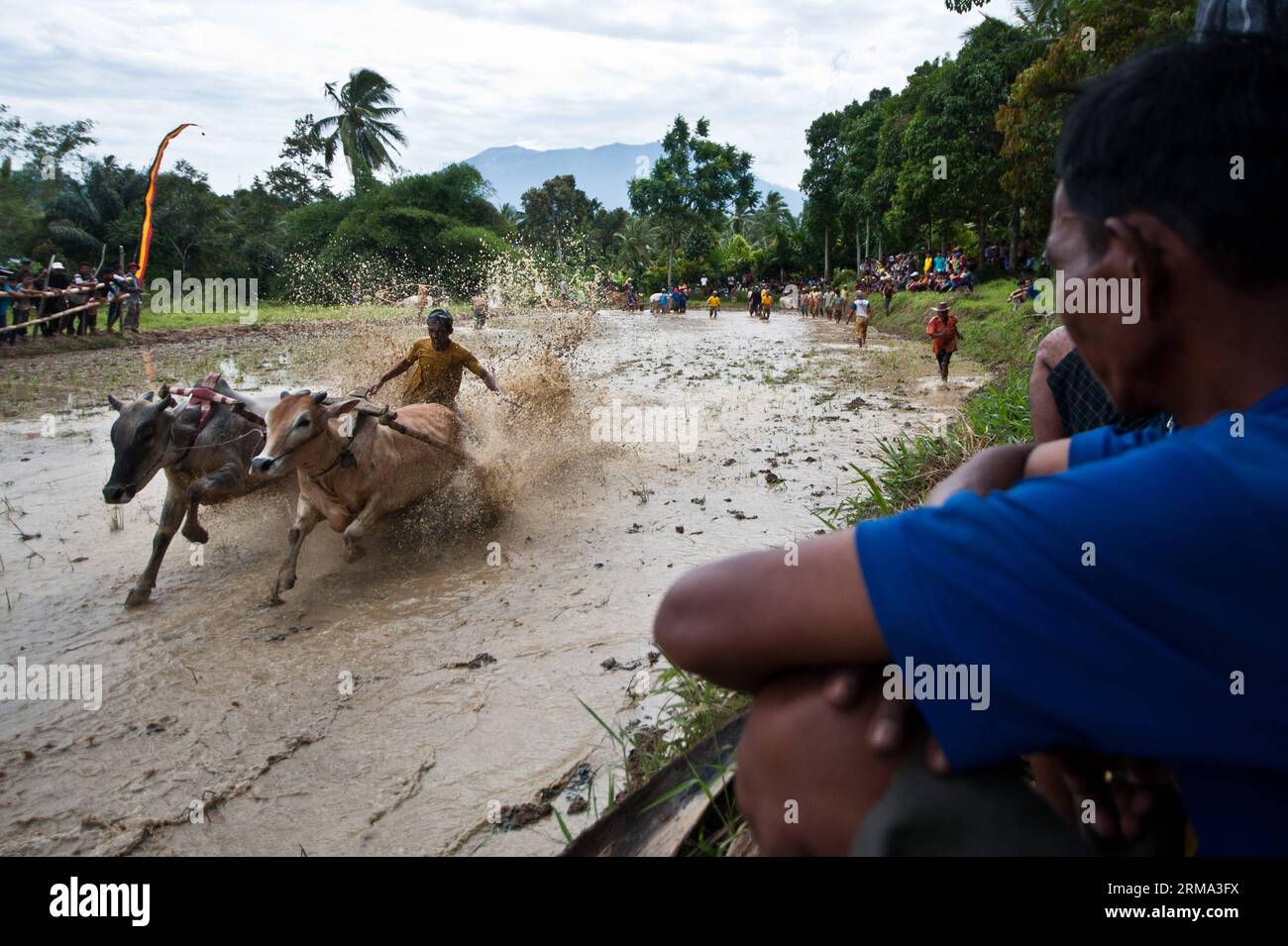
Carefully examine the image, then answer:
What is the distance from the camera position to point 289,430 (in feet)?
18.1

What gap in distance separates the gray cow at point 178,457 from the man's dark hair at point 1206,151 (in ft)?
20.2

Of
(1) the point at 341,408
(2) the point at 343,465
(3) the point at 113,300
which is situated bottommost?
(2) the point at 343,465

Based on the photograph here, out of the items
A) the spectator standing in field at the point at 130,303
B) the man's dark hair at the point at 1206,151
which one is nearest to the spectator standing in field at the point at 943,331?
the man's dark hair at the point at 1206,151

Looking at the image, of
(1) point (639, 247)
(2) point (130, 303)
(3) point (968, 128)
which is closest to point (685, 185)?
(1) point (639, 247)

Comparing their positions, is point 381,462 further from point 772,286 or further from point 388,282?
point 772,286

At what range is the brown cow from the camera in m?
5.59

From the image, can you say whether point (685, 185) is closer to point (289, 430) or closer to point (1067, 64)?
point (1067, 64)

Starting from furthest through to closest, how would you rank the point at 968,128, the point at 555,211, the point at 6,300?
1. the point at 555,211
2. the point at 968,128
3. the point at 6,300

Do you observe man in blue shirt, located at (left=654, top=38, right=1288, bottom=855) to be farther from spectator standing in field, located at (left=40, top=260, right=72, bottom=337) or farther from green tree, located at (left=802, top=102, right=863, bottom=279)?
green tree, located at (left=802, top=102, right=863, bottom=279)

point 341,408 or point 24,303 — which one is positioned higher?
point 24,303

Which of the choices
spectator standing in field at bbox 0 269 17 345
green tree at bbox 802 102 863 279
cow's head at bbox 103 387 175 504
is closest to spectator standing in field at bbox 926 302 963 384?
cow's head at bbox 103 387 175 504

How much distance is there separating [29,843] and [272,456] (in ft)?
8.10

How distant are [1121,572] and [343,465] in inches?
226
